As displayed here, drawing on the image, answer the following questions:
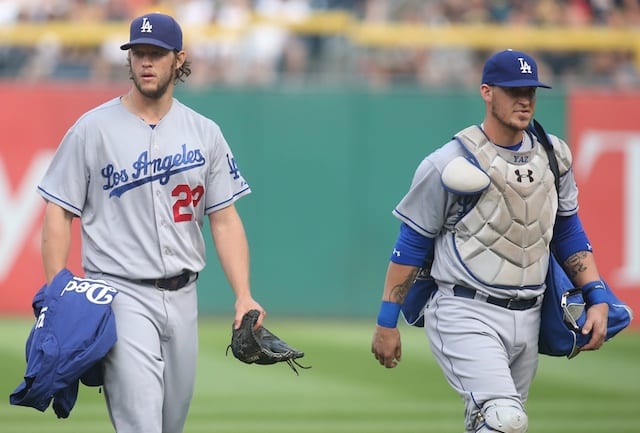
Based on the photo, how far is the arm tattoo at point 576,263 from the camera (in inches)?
263

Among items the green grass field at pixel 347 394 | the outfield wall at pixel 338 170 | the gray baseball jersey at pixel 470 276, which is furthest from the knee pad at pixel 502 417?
the outfield wall at pixel 338 170

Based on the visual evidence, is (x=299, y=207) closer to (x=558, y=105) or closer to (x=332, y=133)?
(x=332, y=133)

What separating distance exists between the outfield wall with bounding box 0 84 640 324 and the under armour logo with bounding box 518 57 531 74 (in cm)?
949

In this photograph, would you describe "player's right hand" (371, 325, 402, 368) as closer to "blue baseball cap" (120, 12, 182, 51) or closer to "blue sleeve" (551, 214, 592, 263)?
"blue sleeve" (551, 214, 592, 263)

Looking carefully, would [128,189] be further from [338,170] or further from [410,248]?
[338,170]

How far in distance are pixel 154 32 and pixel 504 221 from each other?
6.31 feet

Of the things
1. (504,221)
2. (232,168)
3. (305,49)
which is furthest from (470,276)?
(305,49)

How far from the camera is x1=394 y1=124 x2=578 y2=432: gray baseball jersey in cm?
622

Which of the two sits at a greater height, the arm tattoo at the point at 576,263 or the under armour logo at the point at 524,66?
the under armour logo at the point at 524,66

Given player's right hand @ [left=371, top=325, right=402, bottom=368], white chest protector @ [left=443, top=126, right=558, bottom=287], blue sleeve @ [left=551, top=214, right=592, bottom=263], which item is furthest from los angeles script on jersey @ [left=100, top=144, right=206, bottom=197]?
blue sleeve @ [left=551, top=214, right=592, bottom=263]

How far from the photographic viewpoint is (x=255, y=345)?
608 cm

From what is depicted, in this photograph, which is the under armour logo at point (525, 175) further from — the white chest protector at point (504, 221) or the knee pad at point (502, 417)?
the knee pad at point (502, 417)

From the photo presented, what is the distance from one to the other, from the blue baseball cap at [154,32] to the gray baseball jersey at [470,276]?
1.37m

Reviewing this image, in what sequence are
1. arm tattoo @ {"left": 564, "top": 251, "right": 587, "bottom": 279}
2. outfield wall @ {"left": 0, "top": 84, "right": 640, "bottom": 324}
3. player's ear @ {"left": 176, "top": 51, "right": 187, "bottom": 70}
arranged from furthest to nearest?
outfield wall @ {"left": 0, "top": 84, "right": 640, "bottom": 324} < arm tattoo @ {"left": 564, "top": 251, "right": 587, "bottom": 279} < player's ear @ {"left": 176, "top": 51, "right": 187, "bottom": 70}
